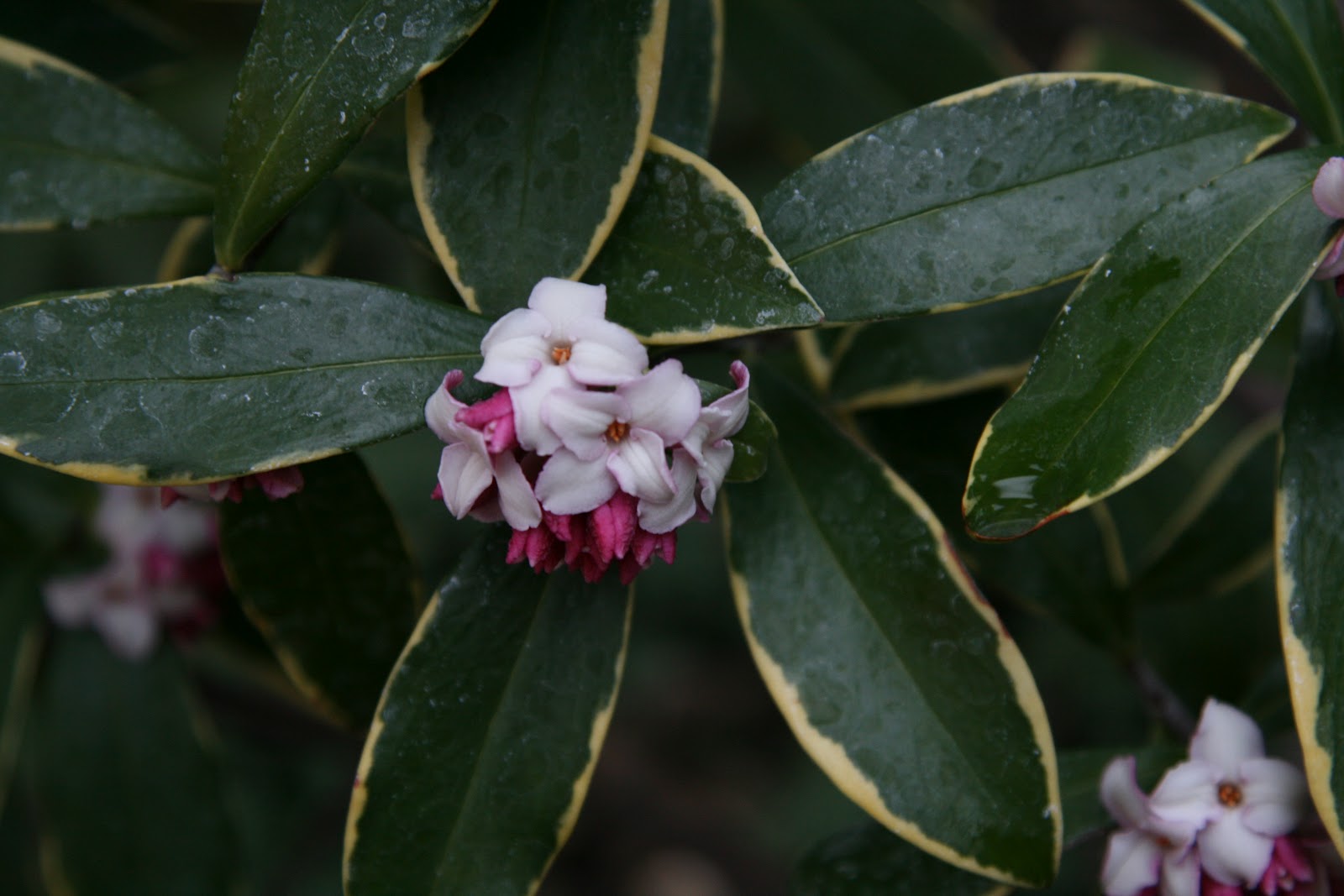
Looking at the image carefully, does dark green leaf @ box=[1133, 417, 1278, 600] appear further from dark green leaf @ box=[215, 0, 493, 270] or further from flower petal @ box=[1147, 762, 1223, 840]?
dark green leaf @ box=[215, 0, 493, 270]

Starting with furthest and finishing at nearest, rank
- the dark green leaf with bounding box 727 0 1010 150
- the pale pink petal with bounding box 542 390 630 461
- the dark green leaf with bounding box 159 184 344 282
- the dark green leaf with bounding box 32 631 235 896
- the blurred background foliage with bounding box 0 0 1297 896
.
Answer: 1. the dark green leaf with bounding box 727 0 1010 150
2. the dark green leaf with bounding box 32 631 235 896
3. the blurred background foliage with bounding box 0 0 1297 896
4. the dark green leaf with bounding box 159 184 344 282
5. the pale pink petal with bounding box 542 390 630 461

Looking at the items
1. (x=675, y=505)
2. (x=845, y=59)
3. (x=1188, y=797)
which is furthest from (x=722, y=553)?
(x=675, y=505)

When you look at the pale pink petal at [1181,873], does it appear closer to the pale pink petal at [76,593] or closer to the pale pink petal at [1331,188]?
the pale pink petal at [1331,188]

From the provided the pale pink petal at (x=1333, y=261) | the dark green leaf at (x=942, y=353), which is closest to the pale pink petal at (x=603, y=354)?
the dark green leaf at (x=942, y=353)

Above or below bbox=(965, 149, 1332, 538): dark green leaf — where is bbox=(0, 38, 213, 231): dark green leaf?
above

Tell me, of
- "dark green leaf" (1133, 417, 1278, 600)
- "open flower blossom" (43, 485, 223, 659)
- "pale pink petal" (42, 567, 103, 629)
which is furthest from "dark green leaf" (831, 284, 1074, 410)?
"pale pink petal" (42, 567, 103, 629)

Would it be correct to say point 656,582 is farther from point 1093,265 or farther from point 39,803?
point 1093,265

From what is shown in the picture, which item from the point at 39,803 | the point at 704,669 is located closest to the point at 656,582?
the point at 704,669
